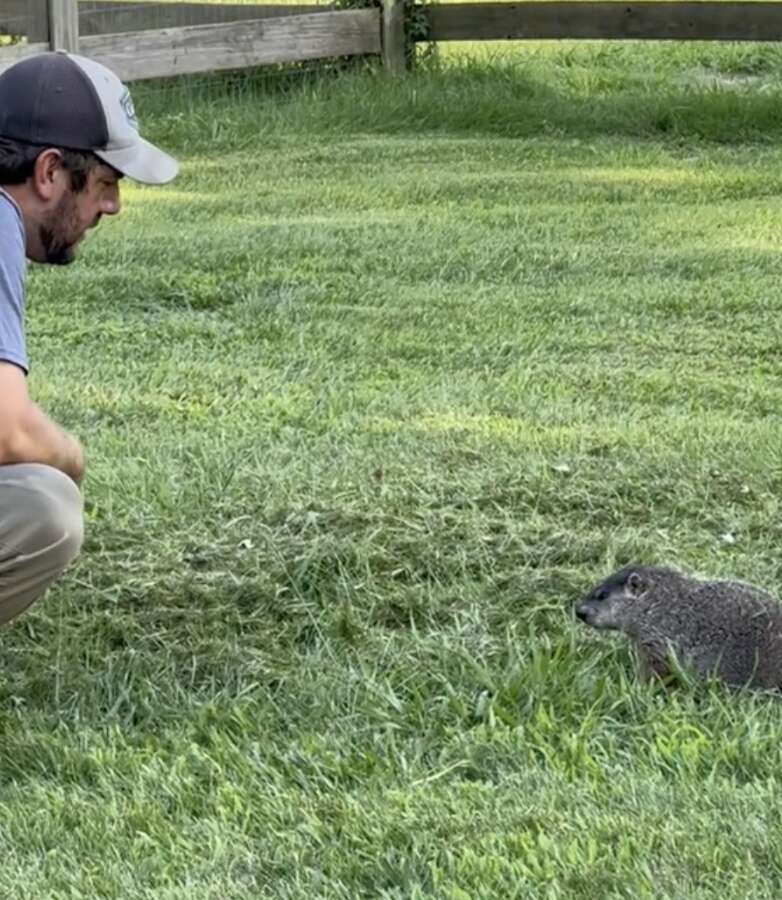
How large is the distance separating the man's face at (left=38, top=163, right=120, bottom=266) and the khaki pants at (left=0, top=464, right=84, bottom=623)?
17.1 inches

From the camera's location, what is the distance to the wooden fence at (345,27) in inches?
492

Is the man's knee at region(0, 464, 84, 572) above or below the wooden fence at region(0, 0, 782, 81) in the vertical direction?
above

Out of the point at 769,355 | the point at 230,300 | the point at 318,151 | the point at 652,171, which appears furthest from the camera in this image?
the point at 318,151

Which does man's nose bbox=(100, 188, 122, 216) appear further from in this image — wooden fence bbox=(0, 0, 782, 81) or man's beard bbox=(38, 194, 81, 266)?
wooden fence bbox=(0, 0, 782, 81)

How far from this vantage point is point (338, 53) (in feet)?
44.1

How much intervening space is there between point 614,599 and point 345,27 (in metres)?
10.1

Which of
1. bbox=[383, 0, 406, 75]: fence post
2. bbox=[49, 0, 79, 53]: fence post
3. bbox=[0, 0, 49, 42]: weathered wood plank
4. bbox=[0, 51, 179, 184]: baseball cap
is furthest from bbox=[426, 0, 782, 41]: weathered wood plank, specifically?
bbox=[0, 51, 179, 184]: baseball cap

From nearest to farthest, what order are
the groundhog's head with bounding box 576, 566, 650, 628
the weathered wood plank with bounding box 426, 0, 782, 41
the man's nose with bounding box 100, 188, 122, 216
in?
1. the man's nose with bounding box 100, 188, 122, 216
2. the groundhog's head with bounding box 576, 566, 650, 628
3. the weathered wood plank with bounding box 426, 0, 782, 41

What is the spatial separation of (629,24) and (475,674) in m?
10.1

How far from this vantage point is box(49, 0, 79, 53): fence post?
445 inches

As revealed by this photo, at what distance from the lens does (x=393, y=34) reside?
1366 centimetres

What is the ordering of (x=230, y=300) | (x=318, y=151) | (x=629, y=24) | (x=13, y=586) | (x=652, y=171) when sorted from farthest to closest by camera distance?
(x=629, y=24)
(x=318, y=151)
(x=652, y=171)
(x=230, y=300)
(x=13, y=586)

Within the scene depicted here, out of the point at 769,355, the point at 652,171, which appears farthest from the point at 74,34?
the point at 769,355

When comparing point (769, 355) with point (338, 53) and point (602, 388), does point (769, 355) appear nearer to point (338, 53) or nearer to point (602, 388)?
point (602, 388)
